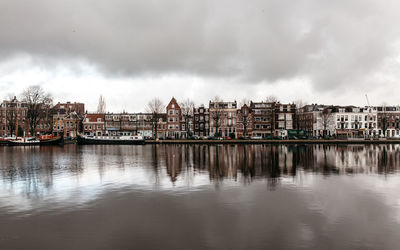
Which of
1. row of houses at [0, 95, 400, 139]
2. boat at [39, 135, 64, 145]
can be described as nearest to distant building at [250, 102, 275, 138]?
row of houses at [0, 95, 400, 139]

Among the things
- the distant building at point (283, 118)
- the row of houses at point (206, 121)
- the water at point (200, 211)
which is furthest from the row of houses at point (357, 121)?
the water at point (200, 211)

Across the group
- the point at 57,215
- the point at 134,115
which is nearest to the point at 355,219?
the point at 57,215

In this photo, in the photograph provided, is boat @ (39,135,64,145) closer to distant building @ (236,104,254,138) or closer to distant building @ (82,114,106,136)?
distant building @ (82,114,106,136)

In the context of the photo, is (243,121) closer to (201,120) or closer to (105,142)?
(201,120)

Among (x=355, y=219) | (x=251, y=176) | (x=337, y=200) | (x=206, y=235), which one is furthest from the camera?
(x=251, y=176)

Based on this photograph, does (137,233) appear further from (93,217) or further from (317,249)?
(317,249)

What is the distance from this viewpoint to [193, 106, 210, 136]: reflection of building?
118062 mm

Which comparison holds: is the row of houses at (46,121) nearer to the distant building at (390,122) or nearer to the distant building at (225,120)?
the distant building at (225,120)

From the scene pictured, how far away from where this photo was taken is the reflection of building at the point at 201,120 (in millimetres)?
118062

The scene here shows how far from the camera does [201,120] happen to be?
11856cm

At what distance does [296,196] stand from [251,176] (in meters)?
7.22

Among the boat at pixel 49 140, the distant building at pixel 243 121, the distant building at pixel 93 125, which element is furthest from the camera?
the distant building at pixel 93 125

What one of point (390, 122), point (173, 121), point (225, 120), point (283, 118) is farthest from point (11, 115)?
point (390, 122)

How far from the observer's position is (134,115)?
120375 millimetres
